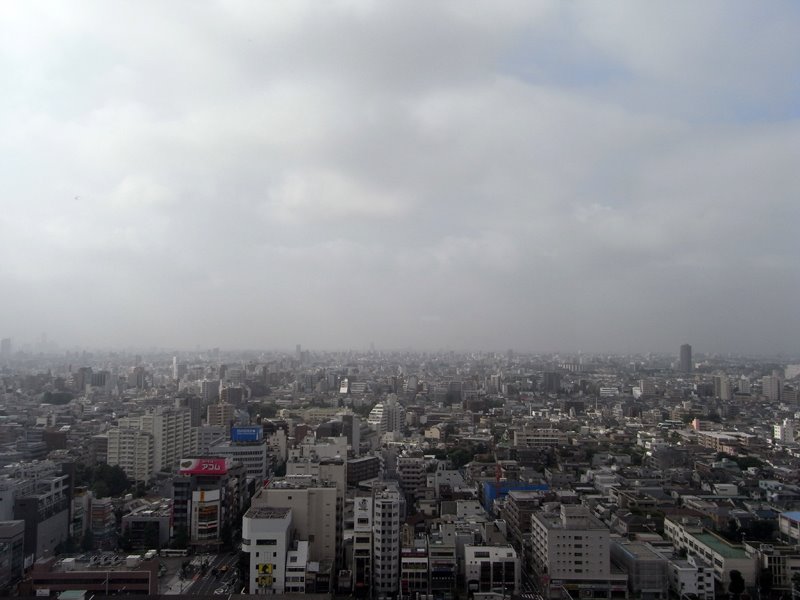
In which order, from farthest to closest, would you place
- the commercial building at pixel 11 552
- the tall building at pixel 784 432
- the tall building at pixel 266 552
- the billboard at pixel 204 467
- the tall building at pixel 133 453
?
1. the tall building at pixel 784 432
2. the tall building at pixel 133 453
3. the billboard at pixel 204 467
4. the commercial building at pixel 11 552
5. the tall building at pixel 266 552

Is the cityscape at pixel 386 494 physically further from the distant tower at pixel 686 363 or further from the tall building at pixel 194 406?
the distant tower at pixel 686 363

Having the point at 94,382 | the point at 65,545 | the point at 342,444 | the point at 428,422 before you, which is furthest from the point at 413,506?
the point at 94,382

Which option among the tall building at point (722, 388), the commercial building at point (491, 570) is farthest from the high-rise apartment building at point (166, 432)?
the tall building at point (722, 388)

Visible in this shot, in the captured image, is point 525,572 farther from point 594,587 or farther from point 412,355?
point 412,355

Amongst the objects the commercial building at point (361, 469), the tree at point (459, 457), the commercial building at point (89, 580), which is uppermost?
the commercial building at point (89, 580)

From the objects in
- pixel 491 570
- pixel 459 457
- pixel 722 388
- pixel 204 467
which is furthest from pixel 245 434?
pixel 722 388

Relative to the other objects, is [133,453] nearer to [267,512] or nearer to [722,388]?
[267,512]
